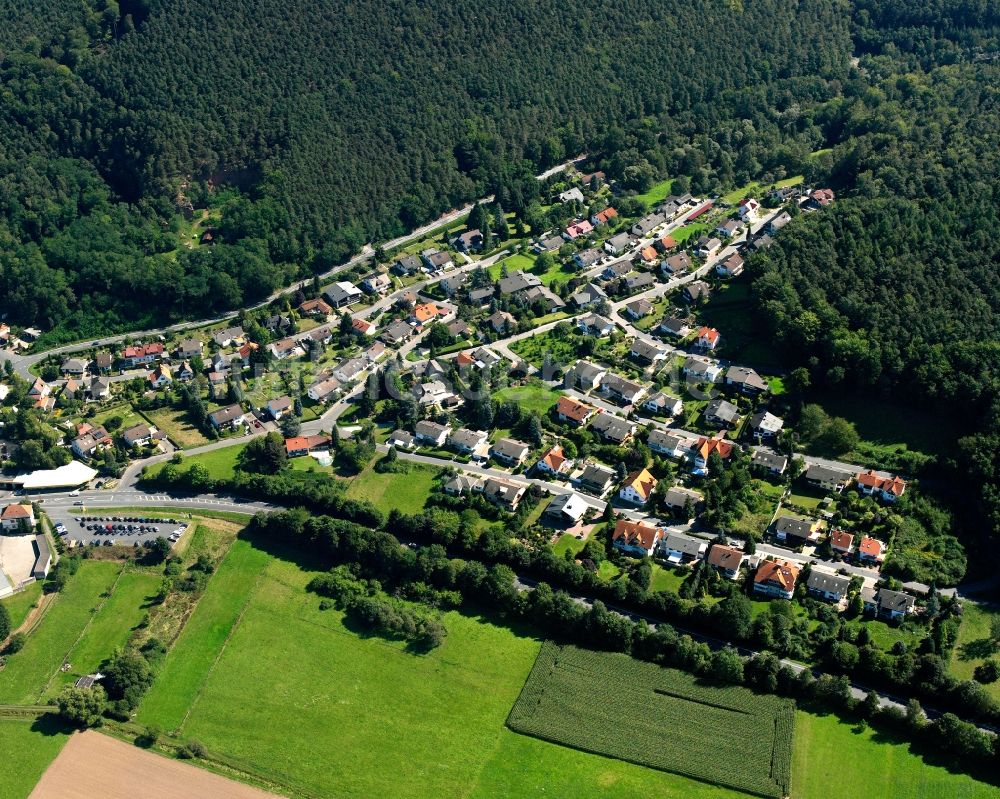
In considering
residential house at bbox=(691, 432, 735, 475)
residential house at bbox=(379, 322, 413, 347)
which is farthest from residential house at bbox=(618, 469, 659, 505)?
residential house at bbox=(379, 322, 413, 347)

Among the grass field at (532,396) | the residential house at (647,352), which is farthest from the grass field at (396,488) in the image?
the residential house at (647,352)

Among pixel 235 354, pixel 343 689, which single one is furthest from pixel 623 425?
pixel 235 354

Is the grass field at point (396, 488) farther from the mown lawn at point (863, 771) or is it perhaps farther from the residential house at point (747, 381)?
the mown lawn at point (863, 771)

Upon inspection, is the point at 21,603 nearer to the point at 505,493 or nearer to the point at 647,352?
the point at 505,493

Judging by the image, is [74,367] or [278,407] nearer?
[278,407]

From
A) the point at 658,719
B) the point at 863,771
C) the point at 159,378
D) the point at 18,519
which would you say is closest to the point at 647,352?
the point at 658,719

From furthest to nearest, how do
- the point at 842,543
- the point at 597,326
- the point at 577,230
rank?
the point at 577,230, the point at 597,326, the point at 842,543
